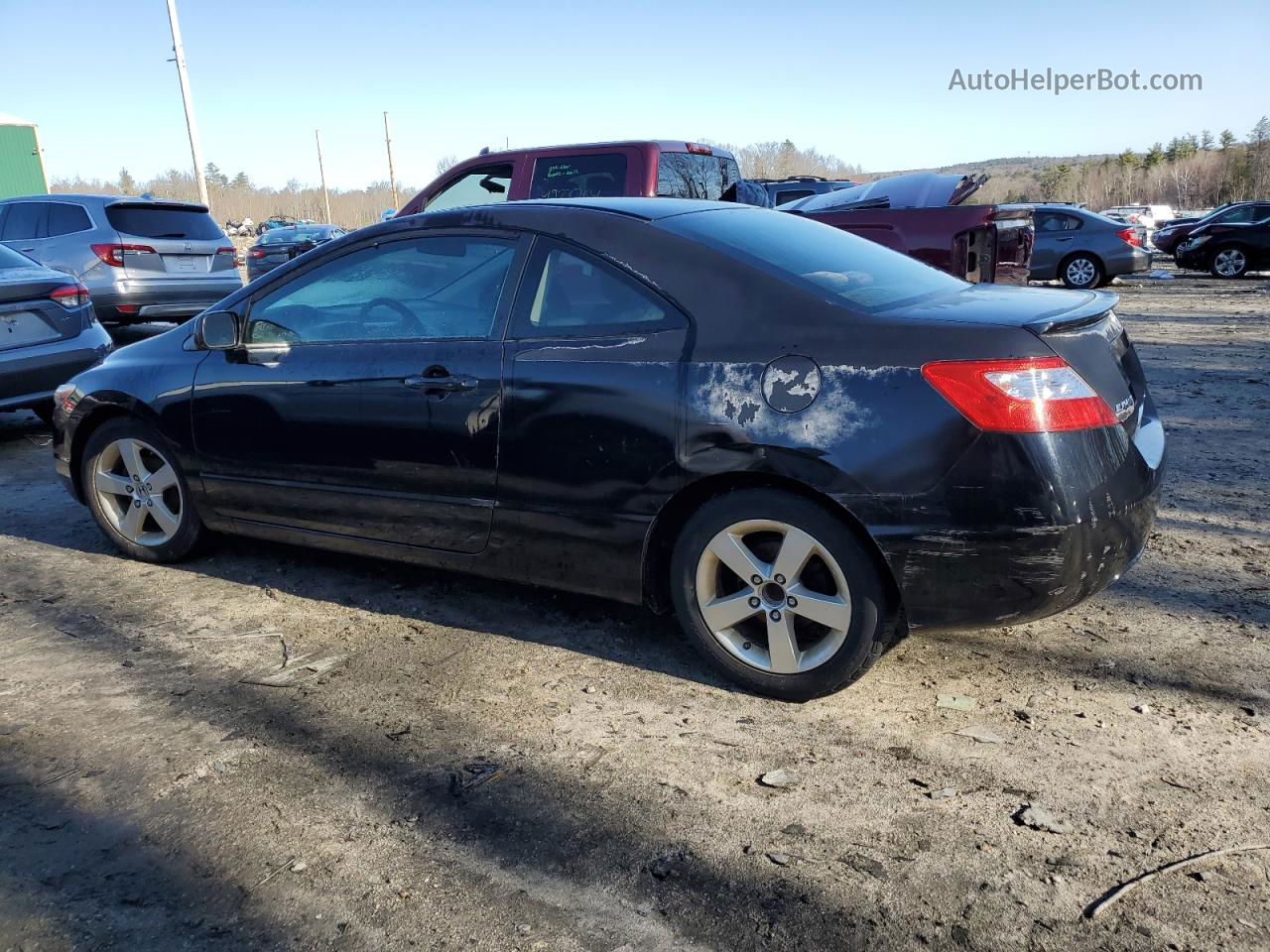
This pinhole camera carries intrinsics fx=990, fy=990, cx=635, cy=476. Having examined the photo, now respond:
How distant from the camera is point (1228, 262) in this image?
20156 millimetres

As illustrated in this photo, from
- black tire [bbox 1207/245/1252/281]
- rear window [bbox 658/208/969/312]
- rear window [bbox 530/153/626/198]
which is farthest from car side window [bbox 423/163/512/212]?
black tire [bbox 1207/245/1252/281]

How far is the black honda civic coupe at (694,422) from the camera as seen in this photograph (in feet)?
9.14

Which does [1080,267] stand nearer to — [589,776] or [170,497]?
[170,497]

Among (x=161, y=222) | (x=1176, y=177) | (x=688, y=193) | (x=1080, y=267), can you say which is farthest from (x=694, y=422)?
(x=1176, y=177)

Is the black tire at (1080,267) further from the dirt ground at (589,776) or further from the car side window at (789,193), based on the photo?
the dirt ground at (589,776)

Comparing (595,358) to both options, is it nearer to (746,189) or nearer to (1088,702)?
(1088,702)

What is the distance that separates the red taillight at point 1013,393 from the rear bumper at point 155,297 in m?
9.18

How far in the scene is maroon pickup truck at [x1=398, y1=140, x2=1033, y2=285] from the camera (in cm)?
754

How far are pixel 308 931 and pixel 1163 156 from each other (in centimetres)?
8656

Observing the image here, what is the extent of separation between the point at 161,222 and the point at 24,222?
1555 mm

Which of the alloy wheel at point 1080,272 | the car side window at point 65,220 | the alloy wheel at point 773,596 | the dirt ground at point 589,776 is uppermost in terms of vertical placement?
the car side window at point 65,220

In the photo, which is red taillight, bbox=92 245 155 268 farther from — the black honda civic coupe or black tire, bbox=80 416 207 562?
the black honda civic coupe

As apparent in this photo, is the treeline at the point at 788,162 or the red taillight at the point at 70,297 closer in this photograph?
the red taillight at the point at 70,297

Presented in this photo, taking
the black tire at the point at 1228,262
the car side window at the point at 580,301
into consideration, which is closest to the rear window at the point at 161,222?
the car side window at the point at 580,301
